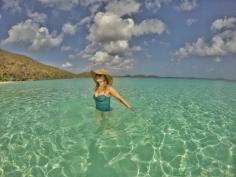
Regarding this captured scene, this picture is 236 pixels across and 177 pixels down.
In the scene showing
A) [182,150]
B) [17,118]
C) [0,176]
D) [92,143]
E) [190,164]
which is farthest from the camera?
[17,118]

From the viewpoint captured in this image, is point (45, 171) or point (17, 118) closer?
point (45, 171)

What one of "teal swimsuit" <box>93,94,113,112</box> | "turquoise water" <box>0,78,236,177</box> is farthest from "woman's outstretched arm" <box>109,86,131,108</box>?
"turquoise water" <box>0,78,236,177</box>

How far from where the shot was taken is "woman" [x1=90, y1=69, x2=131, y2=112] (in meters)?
9.30

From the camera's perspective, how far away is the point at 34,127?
9.61m

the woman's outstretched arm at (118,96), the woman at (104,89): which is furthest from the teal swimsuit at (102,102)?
the woman's outstretched arm at (118,96)

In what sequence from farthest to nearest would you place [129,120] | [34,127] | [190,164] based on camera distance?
[129,120]
[34,127]
[190,164]

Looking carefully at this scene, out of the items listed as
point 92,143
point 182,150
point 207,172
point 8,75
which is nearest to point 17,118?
point 92,143

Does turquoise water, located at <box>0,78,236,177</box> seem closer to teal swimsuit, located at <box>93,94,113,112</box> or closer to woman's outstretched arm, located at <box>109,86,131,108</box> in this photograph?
teal swimsuit, located at <box>93,94,113,112</box>

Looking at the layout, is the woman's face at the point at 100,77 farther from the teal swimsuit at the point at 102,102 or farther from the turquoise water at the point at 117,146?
the turquoise water at the point at 117,146

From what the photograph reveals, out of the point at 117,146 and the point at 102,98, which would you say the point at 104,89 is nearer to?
the point at 102,98

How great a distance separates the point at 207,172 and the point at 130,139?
295 cm

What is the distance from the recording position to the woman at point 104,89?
9.30 m

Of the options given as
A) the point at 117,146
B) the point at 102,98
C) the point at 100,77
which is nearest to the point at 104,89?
the point at 102,98

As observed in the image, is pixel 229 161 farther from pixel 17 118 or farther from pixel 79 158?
pixel 17 118
